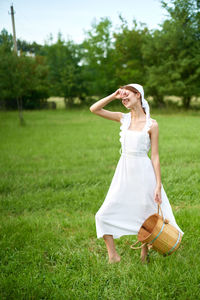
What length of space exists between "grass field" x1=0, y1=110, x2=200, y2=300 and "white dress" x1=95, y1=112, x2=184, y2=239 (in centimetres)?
46

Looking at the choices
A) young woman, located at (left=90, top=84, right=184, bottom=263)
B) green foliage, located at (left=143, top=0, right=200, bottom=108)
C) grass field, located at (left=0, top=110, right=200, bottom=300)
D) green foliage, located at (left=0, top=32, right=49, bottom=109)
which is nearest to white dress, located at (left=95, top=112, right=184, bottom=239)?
young woman, located at (left=90, top=84, right=184, bottom=263)

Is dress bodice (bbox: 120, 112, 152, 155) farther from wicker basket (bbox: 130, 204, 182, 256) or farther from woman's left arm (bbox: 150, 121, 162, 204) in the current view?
wicker basket (bbox: 130, 204, 182, 256)

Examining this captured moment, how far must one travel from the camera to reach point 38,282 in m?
3.10

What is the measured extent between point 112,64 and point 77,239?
38.7 feet

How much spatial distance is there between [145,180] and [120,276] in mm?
1038

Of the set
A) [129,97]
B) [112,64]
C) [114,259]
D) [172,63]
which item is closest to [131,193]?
[114,259]

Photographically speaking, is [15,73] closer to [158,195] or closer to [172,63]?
[172,63]

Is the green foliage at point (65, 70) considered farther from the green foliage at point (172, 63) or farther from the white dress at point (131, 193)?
the white dress at point (131, 193)

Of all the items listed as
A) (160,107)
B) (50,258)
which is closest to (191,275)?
(50,258)

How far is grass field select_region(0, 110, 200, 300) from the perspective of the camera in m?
2.98

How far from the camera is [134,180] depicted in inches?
126

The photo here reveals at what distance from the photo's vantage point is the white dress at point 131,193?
3.19m

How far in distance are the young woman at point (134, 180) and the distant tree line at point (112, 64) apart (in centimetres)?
295

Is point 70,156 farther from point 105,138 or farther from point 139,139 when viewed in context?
point 139,139
